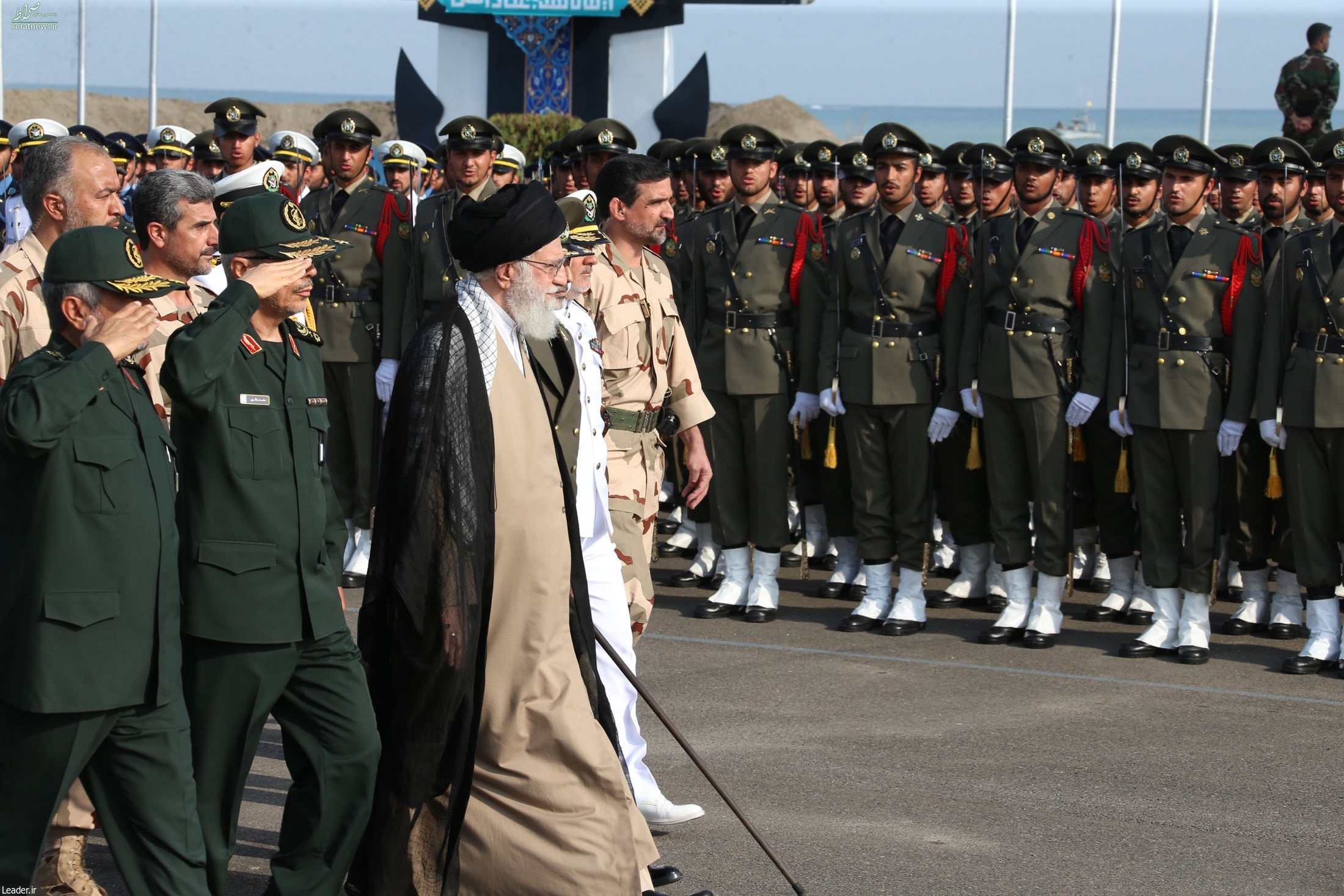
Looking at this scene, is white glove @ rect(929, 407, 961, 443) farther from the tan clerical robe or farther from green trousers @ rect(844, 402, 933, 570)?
the tan clerical robe

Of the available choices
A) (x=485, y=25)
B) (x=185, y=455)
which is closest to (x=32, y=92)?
(x=485, y=25)

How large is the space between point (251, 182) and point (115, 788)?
2325 mm

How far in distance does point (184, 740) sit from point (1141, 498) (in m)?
5.76

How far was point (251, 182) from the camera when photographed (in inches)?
210

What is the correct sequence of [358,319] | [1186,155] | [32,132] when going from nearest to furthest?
[1186,155] < [358,319] < [32,132]

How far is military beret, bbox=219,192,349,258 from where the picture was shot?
14.1 ft

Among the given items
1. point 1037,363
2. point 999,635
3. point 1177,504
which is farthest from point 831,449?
point 1177,504

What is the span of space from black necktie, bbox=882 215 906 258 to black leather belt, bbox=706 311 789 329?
0.76m

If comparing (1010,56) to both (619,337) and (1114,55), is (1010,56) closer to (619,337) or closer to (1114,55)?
(1114,55)

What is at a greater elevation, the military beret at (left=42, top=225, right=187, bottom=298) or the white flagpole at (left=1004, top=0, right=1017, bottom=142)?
the white flagpole at (left=1004, top=0, right=1017, bottom=142)

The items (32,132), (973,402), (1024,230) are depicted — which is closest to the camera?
(1024,230)

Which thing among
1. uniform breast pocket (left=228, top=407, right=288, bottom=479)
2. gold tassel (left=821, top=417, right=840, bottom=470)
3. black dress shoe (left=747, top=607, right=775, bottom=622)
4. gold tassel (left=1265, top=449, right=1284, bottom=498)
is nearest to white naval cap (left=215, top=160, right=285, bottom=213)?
uniform breast pocket (left=228, top=407, right=288, bottom=479)

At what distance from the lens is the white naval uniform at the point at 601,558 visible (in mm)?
4840

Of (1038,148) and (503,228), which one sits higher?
(1038,148)
